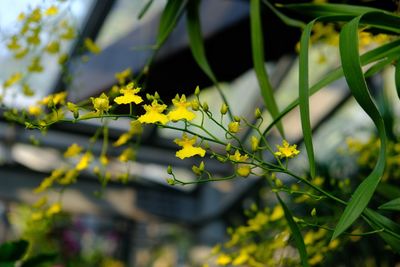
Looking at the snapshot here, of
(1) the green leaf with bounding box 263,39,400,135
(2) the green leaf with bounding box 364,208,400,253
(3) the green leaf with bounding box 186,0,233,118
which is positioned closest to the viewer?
(2) the green leaf with bounding box 364,208,400,253

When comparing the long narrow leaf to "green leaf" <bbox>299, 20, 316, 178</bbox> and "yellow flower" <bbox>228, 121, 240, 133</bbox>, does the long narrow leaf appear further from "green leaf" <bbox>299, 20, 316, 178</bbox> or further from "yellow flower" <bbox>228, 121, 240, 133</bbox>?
"yellow flower" <bbox>228, 121, 240, 133</bbox>

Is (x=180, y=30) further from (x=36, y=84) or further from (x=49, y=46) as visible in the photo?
(x=36, y=84)

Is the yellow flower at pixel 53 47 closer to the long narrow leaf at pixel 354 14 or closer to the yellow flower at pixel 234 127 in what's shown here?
the long narrow leaf at pixel 354 14

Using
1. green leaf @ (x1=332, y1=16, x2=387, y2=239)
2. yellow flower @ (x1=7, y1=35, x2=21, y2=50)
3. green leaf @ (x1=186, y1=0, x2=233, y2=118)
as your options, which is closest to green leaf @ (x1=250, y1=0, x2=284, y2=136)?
green leaf @ (x1=186, y1=0, x2=233, y2=118)

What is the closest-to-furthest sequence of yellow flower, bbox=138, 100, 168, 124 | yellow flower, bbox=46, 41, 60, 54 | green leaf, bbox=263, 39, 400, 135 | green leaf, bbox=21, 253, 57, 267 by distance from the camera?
yellow flower, bbox=138, 100, 168, 124, green leaf, bbox=263, 39, 400, 135, green leaf, bbox=21, 253, 57, 267, yellow flower, bbox=46, 41, 60, 54

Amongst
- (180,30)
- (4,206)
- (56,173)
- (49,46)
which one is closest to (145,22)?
(180,30)

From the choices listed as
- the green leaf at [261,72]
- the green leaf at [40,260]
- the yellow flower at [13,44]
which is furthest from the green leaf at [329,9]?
the green leaf at [40,260]
